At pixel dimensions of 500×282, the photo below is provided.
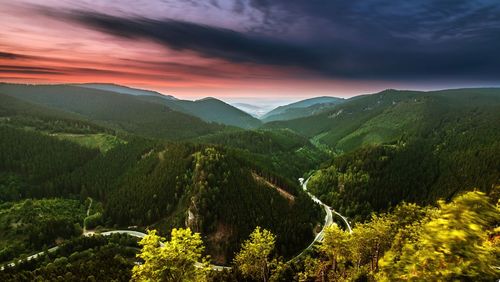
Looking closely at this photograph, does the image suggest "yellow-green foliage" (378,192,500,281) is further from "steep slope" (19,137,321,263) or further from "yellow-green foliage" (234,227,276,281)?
"steep slope" (19,137,321,263)

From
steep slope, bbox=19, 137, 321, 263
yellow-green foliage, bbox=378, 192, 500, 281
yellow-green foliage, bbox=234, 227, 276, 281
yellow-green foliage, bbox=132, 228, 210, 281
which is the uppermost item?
yellow-green foliage, bbox=378, 192, 500, 281

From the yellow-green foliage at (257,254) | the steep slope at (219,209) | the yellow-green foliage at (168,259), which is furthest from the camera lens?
the steep slope at (219,209)

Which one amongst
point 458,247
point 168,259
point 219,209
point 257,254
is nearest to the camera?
point 458,247

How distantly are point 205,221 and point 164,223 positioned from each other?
101 feet

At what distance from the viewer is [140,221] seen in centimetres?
18188

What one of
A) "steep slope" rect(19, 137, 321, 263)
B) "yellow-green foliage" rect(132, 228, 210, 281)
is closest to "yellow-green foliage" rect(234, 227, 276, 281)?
"yellow-green foliage" rect(132, 228, 210, 281)

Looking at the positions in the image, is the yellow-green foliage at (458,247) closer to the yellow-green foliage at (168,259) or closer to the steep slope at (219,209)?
the yellow-green foliage at (168,259)

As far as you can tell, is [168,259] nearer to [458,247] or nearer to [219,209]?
[458,247]

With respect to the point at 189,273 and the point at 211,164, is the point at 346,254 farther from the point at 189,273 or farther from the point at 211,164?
the point at 211,164

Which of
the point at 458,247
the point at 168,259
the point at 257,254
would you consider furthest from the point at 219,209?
the point at 458,247

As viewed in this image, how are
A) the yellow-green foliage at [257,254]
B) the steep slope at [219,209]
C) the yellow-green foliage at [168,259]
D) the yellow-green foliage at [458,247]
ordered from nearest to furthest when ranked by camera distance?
1. the yellow-green foliage at [458,247]
2. the yellow-green foliage at [168,259]
3. the yellow-green foliage at [257,254]
4. the steep slope at [219,209]

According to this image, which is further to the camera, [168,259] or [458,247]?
[168,259]

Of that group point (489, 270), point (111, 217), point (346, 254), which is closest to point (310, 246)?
point (346, 254)

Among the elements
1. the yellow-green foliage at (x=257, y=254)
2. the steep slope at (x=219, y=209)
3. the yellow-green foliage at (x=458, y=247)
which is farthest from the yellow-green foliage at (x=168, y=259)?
the steep slope at (x=219, y=209)
